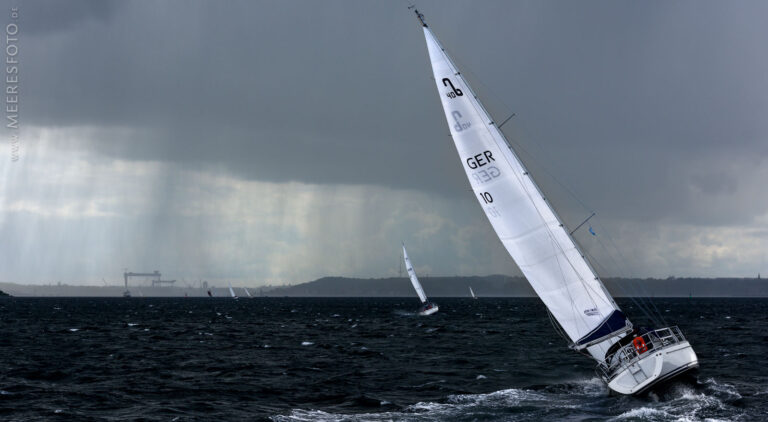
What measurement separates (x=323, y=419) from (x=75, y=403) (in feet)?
35.3

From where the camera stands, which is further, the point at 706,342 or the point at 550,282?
the point at 706,342

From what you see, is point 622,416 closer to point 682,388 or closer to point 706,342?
point 682,388

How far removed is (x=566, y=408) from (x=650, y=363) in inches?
143

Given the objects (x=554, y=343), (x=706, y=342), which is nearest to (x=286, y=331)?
(x=554, y=343)

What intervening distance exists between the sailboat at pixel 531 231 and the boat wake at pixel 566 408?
136 cm

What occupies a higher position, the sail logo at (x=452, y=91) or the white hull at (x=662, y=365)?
the sail logo at (x=452, y=91)

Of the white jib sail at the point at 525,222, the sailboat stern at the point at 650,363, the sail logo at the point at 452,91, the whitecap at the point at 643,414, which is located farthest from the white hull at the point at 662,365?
the sail logo at the point at 452,91

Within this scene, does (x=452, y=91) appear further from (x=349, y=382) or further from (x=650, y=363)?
(x=349, y=382)

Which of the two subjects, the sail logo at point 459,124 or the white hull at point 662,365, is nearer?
the white hull at point 662,365

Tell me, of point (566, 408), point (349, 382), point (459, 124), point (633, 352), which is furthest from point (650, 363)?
point (349, 382)

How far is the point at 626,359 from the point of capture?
86.1 ft

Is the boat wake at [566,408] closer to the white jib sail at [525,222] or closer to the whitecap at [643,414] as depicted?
Answer: the whitecap at [643,414]

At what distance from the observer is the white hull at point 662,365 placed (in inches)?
994

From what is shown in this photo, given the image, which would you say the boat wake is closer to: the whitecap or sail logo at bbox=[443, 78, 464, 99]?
the whitecap
